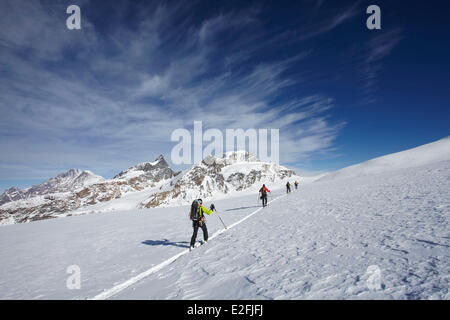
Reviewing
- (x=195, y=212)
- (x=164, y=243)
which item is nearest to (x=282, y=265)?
(x=195, y=212)

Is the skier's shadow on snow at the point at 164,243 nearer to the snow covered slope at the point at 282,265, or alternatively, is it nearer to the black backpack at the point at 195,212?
the snow covered slope at the point at 282,265

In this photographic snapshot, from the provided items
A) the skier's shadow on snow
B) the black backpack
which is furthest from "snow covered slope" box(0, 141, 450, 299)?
the black backpack

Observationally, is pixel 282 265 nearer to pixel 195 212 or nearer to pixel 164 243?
pixel 195 212

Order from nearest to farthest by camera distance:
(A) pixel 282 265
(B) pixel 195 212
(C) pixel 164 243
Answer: (A) pixel 282 265, (B) pixel 195 212, (C) pixel 164 243

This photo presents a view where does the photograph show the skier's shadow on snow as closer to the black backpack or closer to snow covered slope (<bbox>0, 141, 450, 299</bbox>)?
snow covered slope (<bbox>0, 141, 450, 299</bbox>)

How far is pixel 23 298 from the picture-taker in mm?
6168

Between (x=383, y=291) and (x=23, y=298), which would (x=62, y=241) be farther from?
(x=383, y=291)

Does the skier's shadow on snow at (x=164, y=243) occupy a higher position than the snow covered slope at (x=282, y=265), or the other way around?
the snow covered slope at (x=282, y=265)

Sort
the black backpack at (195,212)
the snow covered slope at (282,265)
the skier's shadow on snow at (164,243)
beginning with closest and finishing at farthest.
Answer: the snow covered slope at (282,265), the black backpack at (195,212), the skier's shadow on snow at (164,243)

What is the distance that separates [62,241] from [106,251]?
6.30 metres

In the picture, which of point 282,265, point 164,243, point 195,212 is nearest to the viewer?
point 282,265

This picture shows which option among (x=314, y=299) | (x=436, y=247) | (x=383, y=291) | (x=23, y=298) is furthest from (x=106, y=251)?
(x=436, y=247)

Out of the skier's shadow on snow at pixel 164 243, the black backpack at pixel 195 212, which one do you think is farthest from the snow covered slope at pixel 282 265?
the black backpack at pixel 195 212

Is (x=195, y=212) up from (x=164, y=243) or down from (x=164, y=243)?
up
